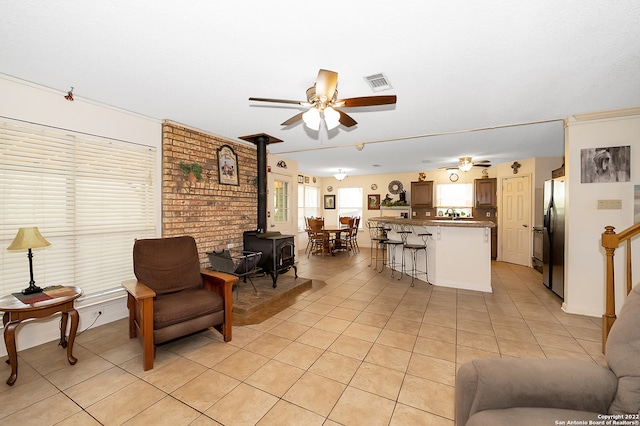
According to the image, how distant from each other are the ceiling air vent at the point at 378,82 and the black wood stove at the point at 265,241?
2186mm

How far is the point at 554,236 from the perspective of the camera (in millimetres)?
3965

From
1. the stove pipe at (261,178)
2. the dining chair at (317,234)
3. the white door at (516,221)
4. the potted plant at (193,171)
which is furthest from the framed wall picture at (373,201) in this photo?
the potted plant at (193,171)

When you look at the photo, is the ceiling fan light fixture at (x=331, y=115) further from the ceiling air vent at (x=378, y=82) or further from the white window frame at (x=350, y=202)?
the white window frame at (x=350, y=202)

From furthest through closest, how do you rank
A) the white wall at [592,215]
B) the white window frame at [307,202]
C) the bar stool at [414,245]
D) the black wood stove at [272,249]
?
the white window frame at [307,202], the bar stool at [414,245], the black wood stove at [272,249], the white wall at [592,215]

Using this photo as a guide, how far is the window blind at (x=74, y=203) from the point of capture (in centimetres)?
242

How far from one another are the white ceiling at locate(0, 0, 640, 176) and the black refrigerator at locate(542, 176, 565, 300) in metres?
1.07

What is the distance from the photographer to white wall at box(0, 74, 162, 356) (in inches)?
95.5

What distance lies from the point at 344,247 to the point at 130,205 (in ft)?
18.1

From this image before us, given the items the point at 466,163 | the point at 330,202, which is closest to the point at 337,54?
the point at 466,163

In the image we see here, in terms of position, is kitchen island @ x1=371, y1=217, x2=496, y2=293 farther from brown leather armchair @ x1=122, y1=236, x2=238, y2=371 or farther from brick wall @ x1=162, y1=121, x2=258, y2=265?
brown leather armchair @ x1=122, y1=236, x2=238, y2=371

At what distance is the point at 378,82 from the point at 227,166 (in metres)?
2.88

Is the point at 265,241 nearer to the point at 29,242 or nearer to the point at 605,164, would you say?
the point at 29,242

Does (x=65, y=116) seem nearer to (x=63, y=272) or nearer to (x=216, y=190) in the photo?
(x=63, y=272)

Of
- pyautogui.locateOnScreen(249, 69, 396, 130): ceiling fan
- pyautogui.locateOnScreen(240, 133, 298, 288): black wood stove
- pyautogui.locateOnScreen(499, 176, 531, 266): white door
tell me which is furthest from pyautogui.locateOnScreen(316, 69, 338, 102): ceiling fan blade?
pyautogui.locateOnScreen(499, 176, 531, 266): white door
